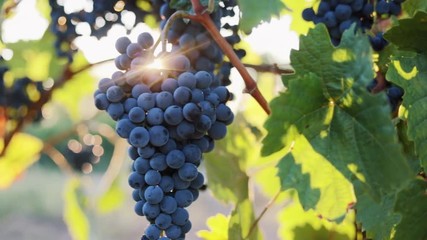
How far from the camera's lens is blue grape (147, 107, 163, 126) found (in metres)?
0.62

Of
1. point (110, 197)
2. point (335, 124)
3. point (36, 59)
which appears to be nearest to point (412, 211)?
point (335, 124)

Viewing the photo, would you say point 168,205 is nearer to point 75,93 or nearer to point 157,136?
point 157,136

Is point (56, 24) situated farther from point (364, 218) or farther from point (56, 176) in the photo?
point (56, 176)

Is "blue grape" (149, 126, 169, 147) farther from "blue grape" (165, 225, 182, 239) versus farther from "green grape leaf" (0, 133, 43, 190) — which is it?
"green grape leaf" (0, 133, 43, 190)

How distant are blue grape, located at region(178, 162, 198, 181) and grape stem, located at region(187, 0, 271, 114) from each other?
0.09m

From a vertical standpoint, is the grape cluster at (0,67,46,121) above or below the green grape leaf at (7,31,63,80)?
below

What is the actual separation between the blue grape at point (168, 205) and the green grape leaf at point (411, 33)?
0.24m

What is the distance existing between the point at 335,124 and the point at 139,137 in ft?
0.54

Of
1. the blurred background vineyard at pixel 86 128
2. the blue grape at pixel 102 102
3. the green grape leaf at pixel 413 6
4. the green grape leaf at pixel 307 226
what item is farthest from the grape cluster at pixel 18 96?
the green grape leaf at pixel 413 6

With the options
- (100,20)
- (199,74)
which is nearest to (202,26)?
(199,74)

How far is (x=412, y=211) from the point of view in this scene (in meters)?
0.69

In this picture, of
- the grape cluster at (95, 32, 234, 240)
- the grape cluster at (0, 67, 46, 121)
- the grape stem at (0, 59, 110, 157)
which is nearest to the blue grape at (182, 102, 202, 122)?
the grape cluster at (95, 32, 234, 240)

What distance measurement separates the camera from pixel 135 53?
0.65m

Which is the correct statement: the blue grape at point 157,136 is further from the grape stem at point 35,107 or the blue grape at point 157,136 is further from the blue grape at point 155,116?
the grape stem at point 35,107
